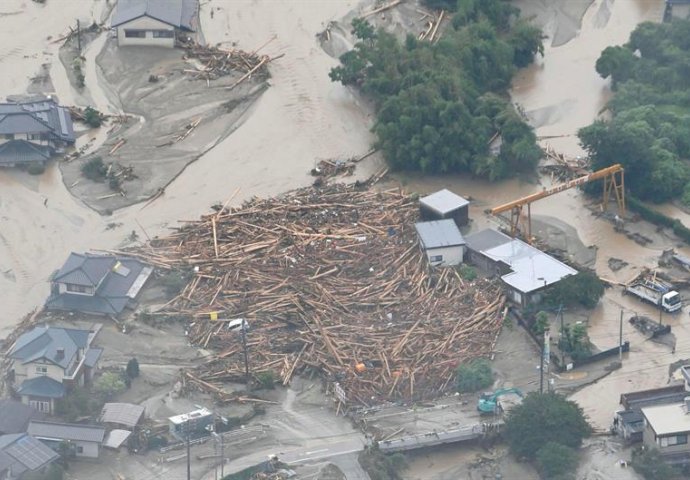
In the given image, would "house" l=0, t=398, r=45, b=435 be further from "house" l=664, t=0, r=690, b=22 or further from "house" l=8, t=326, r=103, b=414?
"house" l=664, t=0, r=690, b=22

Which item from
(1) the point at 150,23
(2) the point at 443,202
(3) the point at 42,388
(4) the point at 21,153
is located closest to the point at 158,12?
(1) the point at 150,23

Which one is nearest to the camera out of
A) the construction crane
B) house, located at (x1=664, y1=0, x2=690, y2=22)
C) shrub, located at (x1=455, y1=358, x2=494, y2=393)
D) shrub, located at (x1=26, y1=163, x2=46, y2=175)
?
shrub, located at (x1=455, y1=358, x2=494, y2=393)

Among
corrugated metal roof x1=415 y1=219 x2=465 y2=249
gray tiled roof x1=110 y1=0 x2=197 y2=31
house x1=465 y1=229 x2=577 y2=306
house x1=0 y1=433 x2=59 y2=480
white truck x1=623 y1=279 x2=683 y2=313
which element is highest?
gray tiled roof x1=110 y1=0 x2=197 y2=31

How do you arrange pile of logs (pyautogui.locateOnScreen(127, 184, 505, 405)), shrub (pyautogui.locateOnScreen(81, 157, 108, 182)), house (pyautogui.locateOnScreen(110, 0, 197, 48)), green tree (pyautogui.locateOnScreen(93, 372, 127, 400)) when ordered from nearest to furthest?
green tree (pyautogui.locateOnScreen(93, 372, 127, 400)) → pile of logs (pyautogui.locateOnScreen(127, 184, 505, 405)) → shrub (pyautogui.locateOnScreen(81, 157, 108, 182)) → house (pyautogui.locateOnScreen(110, 0, 197, 48))

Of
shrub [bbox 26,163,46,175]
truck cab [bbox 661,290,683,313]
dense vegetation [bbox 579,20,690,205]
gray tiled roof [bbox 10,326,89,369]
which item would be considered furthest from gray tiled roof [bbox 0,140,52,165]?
truck cab [bbox 661,290,683,313]

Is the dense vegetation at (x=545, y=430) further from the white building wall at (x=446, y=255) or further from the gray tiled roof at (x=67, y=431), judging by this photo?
the gray tiled roof at (x=67, y=431)

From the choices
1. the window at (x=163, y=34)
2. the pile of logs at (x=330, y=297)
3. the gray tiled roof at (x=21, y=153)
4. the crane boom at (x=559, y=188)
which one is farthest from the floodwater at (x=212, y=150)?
the crane boom at (x=559, y=188)

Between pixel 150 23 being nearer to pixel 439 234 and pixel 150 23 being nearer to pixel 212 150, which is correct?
pixel 212 150

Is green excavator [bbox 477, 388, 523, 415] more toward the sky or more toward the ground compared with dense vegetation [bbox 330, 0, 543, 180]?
more toward the ground
